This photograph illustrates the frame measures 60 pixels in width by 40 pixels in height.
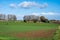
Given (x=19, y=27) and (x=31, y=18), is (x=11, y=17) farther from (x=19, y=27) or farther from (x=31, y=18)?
(x=31, y=18)

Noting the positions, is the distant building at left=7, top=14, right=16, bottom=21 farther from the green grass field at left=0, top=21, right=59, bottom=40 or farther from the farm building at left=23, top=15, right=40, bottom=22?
the farm building at left=23, top=15, right=40, bottom=22

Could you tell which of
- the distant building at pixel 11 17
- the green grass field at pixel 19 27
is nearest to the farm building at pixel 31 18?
the green grass field at pixel 19 27

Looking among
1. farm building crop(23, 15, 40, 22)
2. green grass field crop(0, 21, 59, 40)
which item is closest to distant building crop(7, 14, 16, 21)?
green grass field crop(0, 21, 59, 40)

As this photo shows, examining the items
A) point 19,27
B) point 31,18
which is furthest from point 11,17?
point 31,18

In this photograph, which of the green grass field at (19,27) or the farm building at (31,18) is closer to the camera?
the green grass field at (19,27)

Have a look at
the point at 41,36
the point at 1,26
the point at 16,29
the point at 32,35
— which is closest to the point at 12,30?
the point at 16,29

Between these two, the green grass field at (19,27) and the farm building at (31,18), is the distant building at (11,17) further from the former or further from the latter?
the farm building at (31,18)

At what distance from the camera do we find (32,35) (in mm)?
2221

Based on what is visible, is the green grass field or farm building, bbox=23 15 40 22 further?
farm building, bbox=23 15 40 22

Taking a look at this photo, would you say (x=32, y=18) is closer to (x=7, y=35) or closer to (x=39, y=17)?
(x=39, y=17)

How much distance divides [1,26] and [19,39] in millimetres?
417

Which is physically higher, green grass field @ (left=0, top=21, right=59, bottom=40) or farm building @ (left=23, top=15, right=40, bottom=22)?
farm building @ (left=23, top=15, right=40, bottom=22)

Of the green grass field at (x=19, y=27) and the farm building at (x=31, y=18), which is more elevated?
the farm building at (x=31, y=18)

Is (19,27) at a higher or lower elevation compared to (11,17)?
lower
